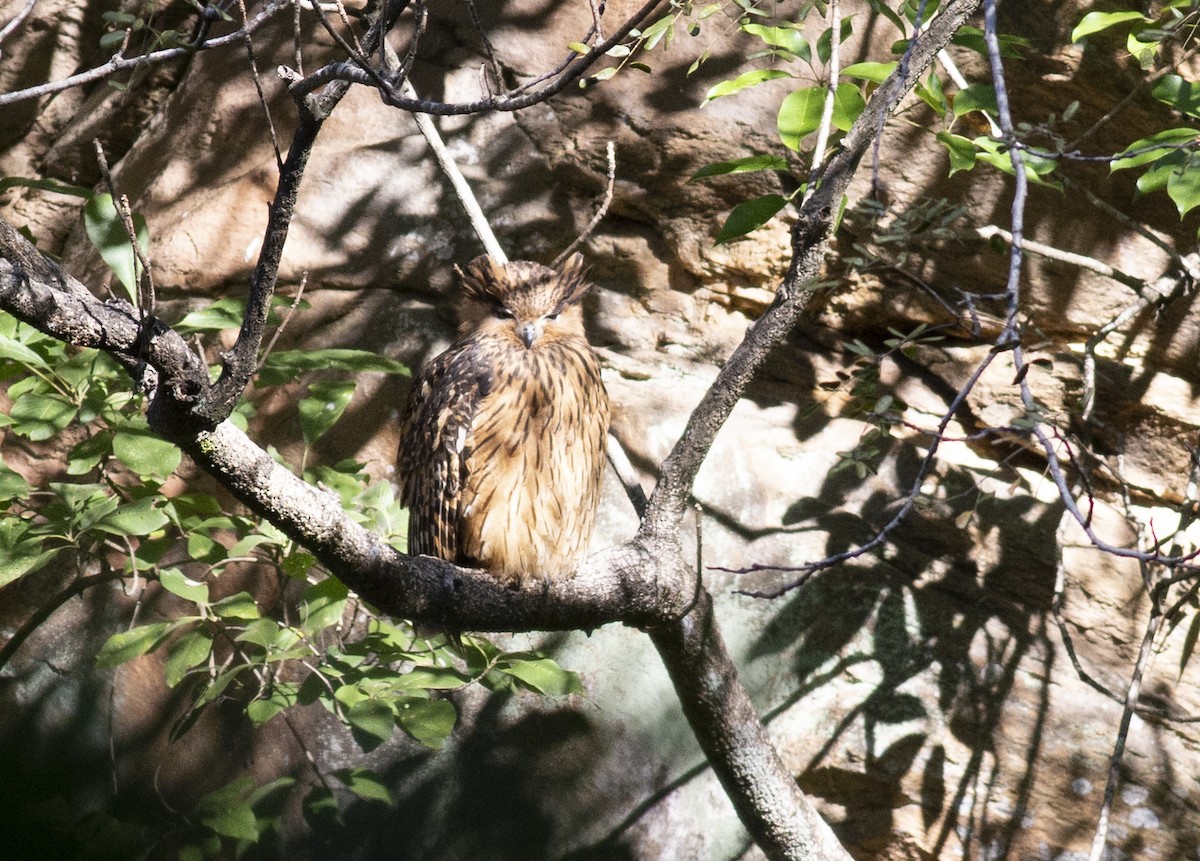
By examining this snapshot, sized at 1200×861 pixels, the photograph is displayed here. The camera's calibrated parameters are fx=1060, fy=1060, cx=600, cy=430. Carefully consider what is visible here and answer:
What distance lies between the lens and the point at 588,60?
130cm

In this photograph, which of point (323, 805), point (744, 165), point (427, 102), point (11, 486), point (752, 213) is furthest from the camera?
point (323, 805)

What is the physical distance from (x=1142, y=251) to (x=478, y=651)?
251 centimetres

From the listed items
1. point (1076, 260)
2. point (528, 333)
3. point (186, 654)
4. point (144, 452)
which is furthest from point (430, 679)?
point (1076, 260)

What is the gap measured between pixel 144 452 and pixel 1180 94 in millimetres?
2451

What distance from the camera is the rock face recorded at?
3229mm

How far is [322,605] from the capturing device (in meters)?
2.44

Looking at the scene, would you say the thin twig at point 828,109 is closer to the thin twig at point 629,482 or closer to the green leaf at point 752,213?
the green leaf at point 752,213

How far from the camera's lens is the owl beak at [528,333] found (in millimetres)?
2803

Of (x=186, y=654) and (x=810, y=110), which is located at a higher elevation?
(x=810, y=110)

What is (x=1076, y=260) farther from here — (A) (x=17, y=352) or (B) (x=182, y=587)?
(A) (x=17, y=352)

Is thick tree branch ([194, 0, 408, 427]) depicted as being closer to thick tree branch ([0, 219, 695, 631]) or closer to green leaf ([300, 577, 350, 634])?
thick tree branch ([0, 219, 695, 631])

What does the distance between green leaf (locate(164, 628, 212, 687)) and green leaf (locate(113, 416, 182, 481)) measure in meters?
0.38

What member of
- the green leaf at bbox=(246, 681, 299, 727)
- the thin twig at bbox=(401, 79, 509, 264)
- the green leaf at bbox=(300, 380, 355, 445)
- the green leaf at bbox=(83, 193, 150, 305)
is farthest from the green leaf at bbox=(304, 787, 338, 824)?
the green leaf at bbox=(83, 193, 150, 305)

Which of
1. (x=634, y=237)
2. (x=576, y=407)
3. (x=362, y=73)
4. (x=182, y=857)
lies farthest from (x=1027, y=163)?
(x=182, y=857)
